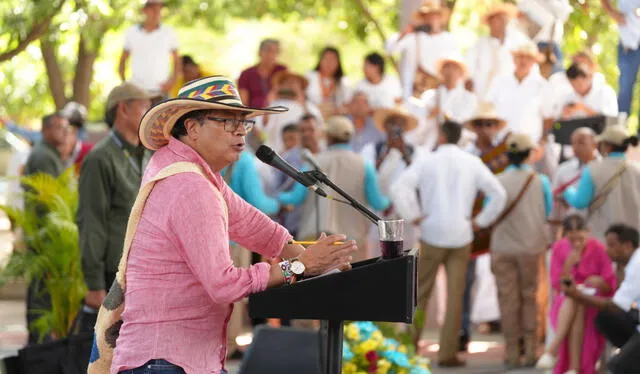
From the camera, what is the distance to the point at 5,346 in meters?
12.2

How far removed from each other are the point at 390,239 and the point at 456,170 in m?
6.64

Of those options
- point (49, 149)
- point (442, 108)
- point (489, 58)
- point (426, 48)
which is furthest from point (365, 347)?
point (426, 48)

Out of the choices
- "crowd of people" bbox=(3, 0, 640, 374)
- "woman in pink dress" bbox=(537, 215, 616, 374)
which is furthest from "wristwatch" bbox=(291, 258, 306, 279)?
"woman in pink dress" bbox=(537, 215, 616, 374)

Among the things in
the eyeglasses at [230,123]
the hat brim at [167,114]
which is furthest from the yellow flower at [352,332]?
the eyeglasses at [230,123]

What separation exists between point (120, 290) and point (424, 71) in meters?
10.1

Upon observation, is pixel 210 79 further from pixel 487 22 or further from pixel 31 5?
pixel 487 22

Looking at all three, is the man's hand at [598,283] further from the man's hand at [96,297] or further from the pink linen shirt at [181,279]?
the pink linen shirt at [181,279]

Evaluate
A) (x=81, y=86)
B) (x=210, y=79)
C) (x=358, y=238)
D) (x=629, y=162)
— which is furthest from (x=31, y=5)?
(x=81, y=86)

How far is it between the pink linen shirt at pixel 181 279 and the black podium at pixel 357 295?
0.13 meters

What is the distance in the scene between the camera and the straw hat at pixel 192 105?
183 inches

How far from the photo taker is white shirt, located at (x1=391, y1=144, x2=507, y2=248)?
11.1m

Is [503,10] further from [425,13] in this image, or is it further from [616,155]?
[616,155]

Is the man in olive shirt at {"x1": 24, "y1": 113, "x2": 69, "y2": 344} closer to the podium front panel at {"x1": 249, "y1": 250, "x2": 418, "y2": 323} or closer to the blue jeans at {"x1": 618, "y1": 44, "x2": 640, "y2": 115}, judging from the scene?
the blue jeans at {"x1": 618, "y1": 44, "x2": 640, "y2": 115}

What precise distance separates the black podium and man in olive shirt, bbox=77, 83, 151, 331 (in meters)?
2.75
